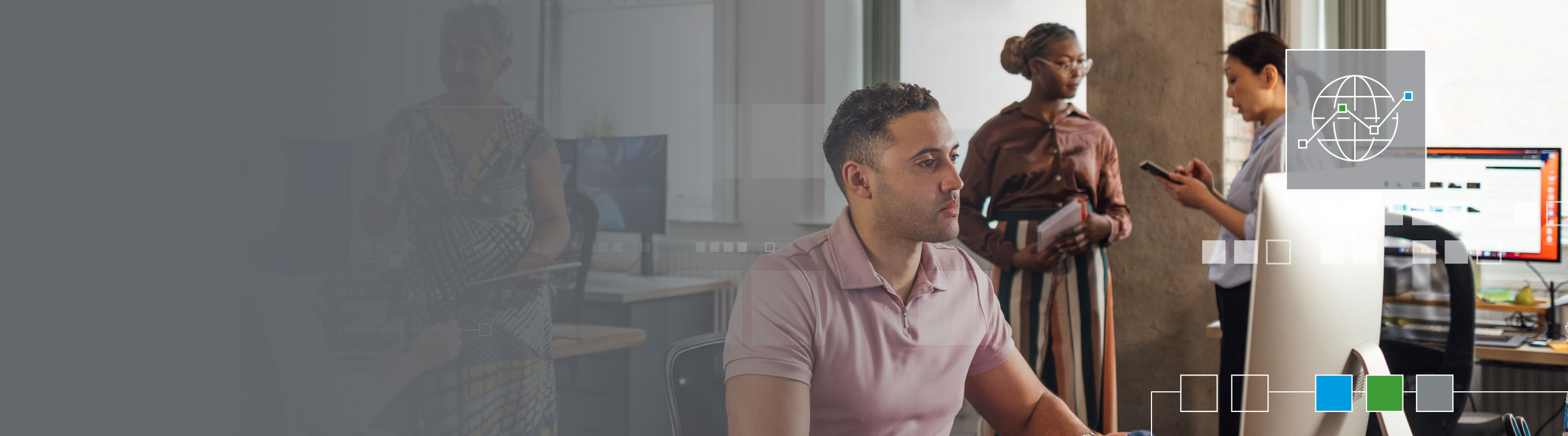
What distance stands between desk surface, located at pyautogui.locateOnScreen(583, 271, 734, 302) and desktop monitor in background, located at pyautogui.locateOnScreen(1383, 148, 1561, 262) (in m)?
0.93

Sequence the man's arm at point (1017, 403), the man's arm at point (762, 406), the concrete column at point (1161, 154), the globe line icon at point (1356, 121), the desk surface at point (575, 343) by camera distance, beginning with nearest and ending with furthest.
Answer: the desk surface at point (575, 343) < the man's arm at point (762, 406) < the man's arm at point (1017, 403) < the globe line icon at point (1356, 121) < the concrete column at point (1161, 154)

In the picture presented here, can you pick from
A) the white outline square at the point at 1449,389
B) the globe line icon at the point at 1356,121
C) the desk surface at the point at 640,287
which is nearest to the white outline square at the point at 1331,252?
the globe line icon at the point at 1356,121

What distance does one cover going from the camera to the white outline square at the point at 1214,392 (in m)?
1.02

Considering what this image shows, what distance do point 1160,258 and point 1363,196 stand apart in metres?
0.67

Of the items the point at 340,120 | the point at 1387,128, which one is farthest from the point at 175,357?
the point at 1387,128

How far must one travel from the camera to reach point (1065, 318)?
111 centimetres

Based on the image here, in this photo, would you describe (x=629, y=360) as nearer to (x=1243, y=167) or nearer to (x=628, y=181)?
(x=628, y=181)

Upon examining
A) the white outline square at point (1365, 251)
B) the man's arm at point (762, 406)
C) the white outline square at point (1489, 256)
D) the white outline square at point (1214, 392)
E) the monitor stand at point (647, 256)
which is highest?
the monitor stand at point (647, 256)

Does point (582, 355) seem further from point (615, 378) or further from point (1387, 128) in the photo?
point (1387, 128)

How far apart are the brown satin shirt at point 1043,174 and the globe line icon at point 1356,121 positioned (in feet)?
0.85

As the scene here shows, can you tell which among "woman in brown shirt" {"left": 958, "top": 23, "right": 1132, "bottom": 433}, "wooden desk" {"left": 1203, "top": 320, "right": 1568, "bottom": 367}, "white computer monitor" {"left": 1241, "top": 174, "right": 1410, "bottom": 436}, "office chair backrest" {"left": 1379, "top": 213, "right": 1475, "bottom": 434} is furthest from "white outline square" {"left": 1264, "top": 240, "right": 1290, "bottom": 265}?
"wooden desk" {"left": 1203, "top": 320, "right": 1568, "bottom": 367}

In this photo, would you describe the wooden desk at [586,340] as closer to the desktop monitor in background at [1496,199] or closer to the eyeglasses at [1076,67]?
the eyeglasses at [1076,67]

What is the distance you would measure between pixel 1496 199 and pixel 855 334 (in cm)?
102

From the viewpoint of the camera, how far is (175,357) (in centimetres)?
20
